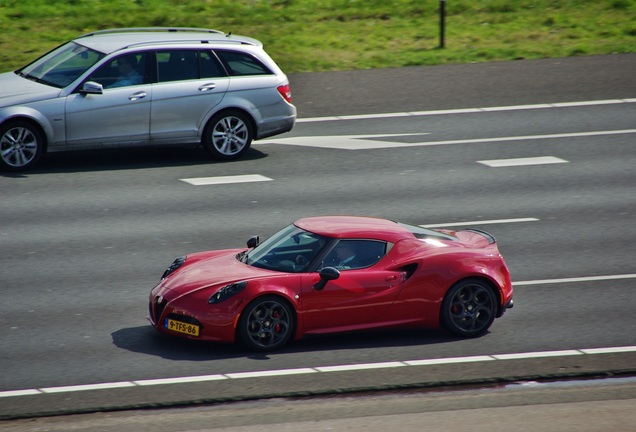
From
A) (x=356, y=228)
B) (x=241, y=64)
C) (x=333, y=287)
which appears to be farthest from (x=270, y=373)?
(x=241, y=64)

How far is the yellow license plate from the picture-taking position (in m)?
10.7

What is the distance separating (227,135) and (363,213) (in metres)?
3.75

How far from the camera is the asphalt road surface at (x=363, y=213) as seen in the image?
10.4 metres

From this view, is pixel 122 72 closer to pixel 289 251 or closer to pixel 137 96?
pixel 137 96

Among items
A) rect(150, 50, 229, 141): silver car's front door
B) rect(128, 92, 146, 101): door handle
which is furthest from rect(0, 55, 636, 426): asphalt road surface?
rect(128, 92, 146, 101): door handle

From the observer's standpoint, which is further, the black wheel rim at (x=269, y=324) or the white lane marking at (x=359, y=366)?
the black wheel rim at (x=269, y=324)

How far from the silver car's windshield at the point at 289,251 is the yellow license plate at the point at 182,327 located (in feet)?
3.22

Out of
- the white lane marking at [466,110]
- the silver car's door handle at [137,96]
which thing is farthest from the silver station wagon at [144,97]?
the white lane marking at [466,110]

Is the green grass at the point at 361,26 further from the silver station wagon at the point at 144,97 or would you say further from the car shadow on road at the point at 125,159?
the silver station wagon at the point at 144,97

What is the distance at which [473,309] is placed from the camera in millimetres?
11445

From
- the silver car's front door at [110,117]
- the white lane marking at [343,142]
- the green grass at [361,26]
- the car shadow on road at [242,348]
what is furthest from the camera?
the green grass at [361,26]

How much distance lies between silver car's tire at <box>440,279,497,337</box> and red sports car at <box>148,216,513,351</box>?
0.01 metres

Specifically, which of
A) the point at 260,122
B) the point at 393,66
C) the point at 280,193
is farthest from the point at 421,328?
the point at 393,66

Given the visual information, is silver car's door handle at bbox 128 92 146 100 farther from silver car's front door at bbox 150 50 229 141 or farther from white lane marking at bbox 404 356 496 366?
white lane marking at bbox 404 356 496 366
